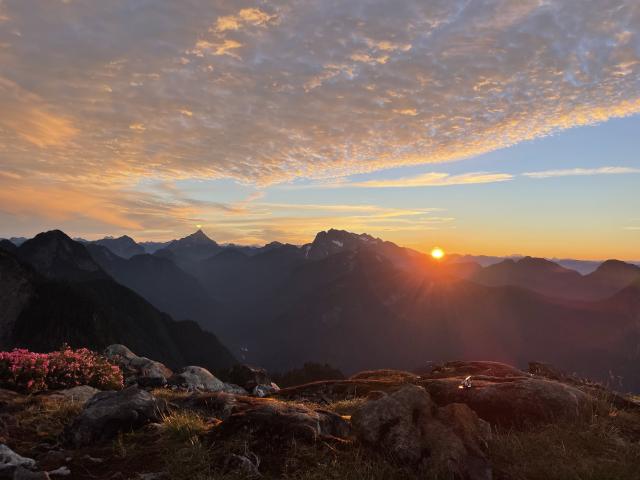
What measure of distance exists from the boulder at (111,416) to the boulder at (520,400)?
23.7ft

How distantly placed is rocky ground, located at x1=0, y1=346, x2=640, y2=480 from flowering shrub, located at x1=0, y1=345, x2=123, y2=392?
468 centimetres

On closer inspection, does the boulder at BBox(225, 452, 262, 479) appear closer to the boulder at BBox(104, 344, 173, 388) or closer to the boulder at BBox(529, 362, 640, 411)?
the boulder at BBox(529, 362, 640, 411)

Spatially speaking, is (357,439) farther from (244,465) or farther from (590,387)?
(590,387)

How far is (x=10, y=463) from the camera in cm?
813

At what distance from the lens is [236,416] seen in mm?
9320

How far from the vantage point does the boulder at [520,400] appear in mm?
9898

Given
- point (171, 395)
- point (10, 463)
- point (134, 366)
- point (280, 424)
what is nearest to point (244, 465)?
point (280, 424)

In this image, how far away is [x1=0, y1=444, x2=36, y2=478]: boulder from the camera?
779 cm

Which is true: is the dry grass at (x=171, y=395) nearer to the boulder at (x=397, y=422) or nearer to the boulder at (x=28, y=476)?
the boulder at (x=28, y=476)

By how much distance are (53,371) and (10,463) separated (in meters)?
9.58

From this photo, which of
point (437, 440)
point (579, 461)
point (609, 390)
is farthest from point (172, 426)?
point (609, 390)

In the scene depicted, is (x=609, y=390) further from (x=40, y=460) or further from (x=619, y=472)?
(x=40, y=460)

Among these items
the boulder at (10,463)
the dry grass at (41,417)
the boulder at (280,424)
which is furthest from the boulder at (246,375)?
the boulder at (10,463)

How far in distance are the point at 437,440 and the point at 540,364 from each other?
21298 mm
